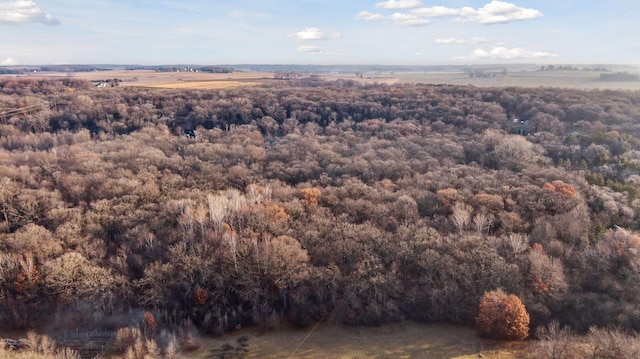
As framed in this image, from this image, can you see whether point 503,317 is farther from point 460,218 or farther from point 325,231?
point 325,231

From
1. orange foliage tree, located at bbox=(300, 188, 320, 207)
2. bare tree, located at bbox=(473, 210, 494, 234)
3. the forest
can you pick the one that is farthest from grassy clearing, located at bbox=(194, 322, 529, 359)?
orange foliage tree, located at bbox=(300, 188, 320, 207)

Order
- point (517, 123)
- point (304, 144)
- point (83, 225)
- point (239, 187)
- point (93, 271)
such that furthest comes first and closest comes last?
point (517, 123)
point (304, 144)
point (239, 187)
point (83, 225)
point (93, 271)

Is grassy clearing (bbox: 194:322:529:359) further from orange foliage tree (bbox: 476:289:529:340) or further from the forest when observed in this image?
the forest

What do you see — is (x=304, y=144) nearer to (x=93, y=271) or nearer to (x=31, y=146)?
(x=93, y=271)

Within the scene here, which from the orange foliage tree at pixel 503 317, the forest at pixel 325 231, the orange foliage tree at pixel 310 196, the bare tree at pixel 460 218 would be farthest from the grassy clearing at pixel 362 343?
the orange foliage tree at pixel 310 196

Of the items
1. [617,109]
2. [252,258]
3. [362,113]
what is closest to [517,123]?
[617,109]

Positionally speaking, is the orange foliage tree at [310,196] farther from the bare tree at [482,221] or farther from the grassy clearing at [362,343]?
the bare tree at [482,221]
